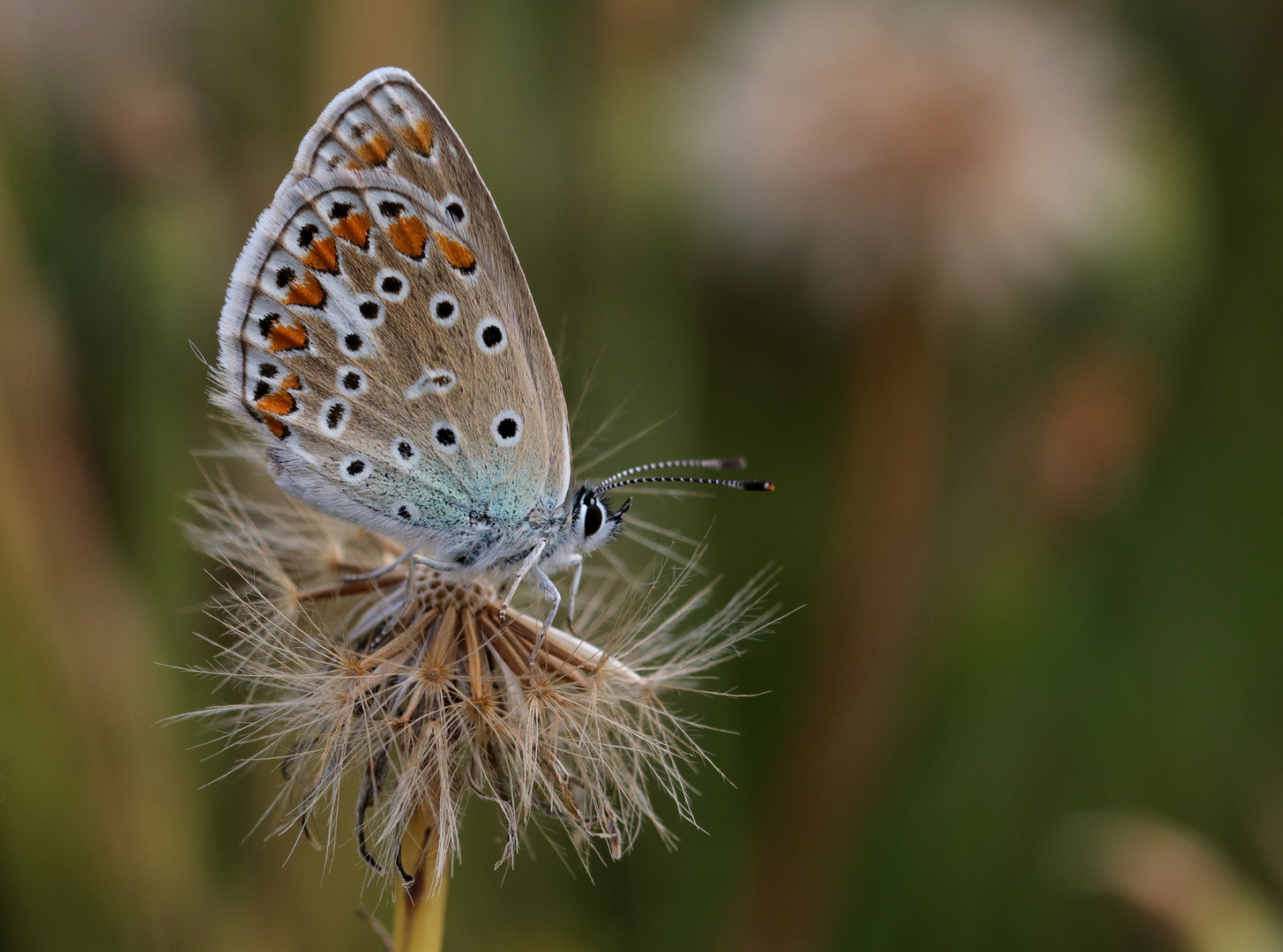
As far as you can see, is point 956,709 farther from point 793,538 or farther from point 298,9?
point 298,9

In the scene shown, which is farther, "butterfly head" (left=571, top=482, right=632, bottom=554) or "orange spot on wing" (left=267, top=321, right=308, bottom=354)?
"butterfly head" (left=571, top=482, right=632, bottom=554)

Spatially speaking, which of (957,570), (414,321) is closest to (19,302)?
(414,321)

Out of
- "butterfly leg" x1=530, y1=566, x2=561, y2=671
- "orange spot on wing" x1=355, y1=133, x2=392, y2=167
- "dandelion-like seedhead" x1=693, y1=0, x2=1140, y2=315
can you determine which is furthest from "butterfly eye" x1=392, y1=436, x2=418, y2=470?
"dandelion-like seedhead" x1=693, y1=0, x2=1140, y2=315

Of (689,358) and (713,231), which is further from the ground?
(713,231)

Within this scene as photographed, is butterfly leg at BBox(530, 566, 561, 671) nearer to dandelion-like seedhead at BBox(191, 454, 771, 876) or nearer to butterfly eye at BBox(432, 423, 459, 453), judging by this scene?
dandelion-like seedhead at BBox(191, 454, 771, 876)

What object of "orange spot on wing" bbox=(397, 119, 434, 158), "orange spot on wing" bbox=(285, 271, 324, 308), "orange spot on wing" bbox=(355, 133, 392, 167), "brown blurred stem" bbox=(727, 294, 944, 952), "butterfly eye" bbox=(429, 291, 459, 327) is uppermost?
"orange spot on wing" bbox=(397, 119, 434, 158)

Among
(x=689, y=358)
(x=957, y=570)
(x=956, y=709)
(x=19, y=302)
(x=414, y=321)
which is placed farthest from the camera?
(x=957, y=570)

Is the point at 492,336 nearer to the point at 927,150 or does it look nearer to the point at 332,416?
the point at 332,416

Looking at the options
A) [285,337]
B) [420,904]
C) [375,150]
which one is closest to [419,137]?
[375,150]
